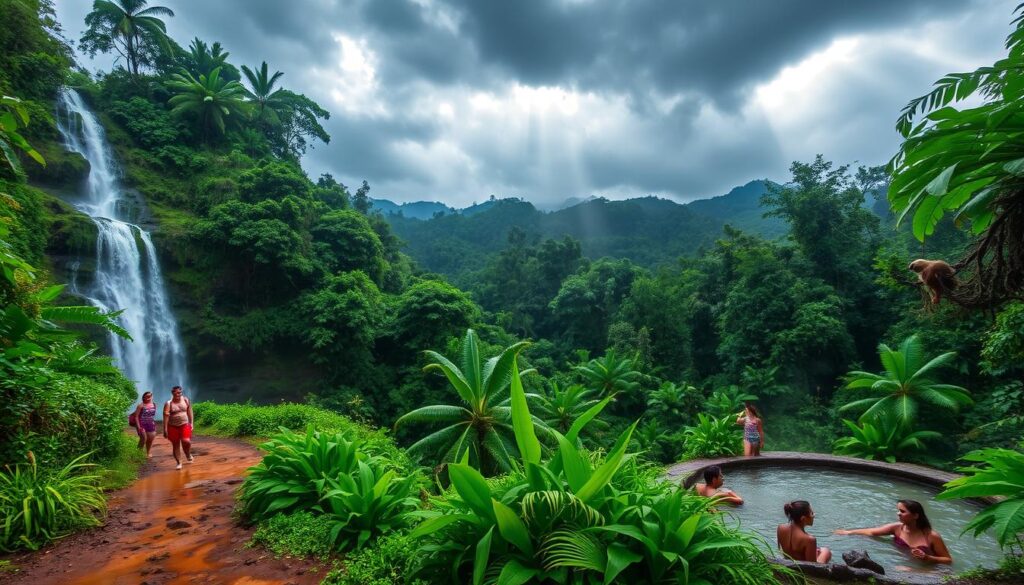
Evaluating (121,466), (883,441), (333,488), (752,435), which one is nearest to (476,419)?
(333,488)

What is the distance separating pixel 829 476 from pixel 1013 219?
22.1 feet

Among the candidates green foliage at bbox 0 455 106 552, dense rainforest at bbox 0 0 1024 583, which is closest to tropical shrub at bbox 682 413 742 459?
dense rainforest at bbox 0 0 1024 583

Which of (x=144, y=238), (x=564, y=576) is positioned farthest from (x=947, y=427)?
(x=144, y=238)

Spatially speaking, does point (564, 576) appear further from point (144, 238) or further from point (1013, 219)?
point (144, 238)

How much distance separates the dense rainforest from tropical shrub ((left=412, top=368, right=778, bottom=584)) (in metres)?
0.02

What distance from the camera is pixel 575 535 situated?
8.09 feet

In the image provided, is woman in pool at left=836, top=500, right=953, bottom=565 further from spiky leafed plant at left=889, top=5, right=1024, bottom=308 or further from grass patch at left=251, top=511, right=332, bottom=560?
grass patch at left=251, top=511, right=332, bottom=560

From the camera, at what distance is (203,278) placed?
18.5 m

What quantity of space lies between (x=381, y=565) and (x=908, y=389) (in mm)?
12692

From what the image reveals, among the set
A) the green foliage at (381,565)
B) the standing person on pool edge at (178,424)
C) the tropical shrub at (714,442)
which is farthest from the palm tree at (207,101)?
the green foliage at (381,565)

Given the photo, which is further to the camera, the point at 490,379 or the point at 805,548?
the point at 490,379

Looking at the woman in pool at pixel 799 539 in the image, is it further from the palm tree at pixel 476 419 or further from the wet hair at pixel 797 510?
the palm tree at pixel 476 419

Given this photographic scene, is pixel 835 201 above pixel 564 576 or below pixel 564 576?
above

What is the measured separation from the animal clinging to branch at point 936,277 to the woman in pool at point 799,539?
2.43 metres
